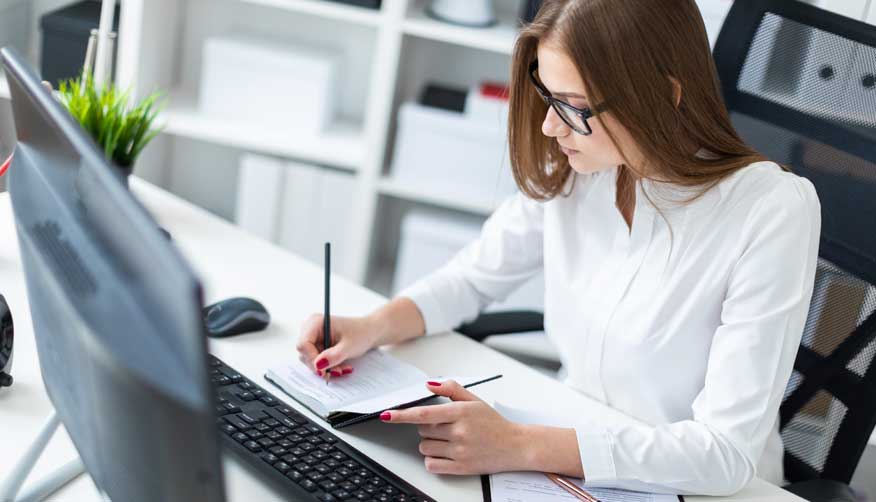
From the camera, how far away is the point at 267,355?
4.31ft

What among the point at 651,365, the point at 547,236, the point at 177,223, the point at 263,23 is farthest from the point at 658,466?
the point at 263,23

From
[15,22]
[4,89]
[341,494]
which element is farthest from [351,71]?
[341,494]

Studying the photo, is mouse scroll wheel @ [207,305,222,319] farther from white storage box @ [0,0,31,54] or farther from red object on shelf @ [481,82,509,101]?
white storage box @ [0,0,31,54]

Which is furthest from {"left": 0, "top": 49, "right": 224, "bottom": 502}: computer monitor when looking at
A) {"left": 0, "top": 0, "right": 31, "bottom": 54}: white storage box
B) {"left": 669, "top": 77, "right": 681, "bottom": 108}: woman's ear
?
{"left": 0, "top": 0, "right": 31, "bottom": 54}: white storage box

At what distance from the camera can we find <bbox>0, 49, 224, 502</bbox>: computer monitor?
0.54 m

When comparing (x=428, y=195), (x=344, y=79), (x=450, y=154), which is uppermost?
(x=344, y=79)

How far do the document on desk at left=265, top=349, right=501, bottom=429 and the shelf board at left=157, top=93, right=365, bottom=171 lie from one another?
49.8 inches

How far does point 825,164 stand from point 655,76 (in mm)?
371

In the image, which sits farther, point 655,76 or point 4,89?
Result: point 4,89

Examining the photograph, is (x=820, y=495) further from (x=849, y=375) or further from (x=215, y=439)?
(x=215, y=439)

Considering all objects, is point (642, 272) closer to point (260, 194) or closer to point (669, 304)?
point (669, 304)

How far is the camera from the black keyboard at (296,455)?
1.01 metres

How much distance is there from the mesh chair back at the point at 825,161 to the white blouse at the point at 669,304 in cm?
8

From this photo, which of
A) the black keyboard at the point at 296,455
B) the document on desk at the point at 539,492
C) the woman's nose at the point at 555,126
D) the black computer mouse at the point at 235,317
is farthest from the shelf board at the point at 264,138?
the document on desk at the point at 539,492
